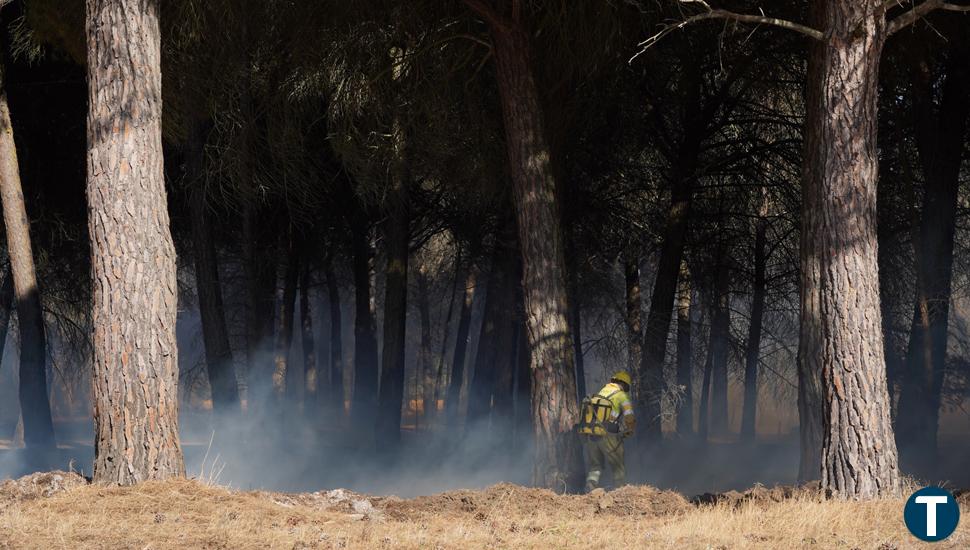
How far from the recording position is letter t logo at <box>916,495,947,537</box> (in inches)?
298

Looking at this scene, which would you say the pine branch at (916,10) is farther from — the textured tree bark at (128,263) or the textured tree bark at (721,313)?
the textured tree bark at (721,313)

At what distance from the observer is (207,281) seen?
16.5 m

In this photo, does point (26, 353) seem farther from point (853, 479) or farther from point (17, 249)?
point (853, 479)

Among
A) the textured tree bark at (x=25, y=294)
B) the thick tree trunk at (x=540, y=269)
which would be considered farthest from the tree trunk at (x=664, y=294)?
the textured tree bark at (x=25, y=294)

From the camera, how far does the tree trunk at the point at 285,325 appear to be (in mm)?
21156

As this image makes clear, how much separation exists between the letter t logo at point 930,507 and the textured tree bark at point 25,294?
12540mm

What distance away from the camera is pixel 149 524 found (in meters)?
7.46

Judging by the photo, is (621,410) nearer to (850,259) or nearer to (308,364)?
(850,259)

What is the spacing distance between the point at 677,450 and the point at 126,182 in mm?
14743

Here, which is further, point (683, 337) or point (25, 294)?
point (683, 337)

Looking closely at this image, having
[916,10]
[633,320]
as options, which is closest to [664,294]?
[633,320]

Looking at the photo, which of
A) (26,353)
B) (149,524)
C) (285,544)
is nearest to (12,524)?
(149,524)

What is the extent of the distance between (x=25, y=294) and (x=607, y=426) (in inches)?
368

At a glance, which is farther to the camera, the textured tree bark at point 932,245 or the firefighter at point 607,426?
the textured tree bark at point 932,245
